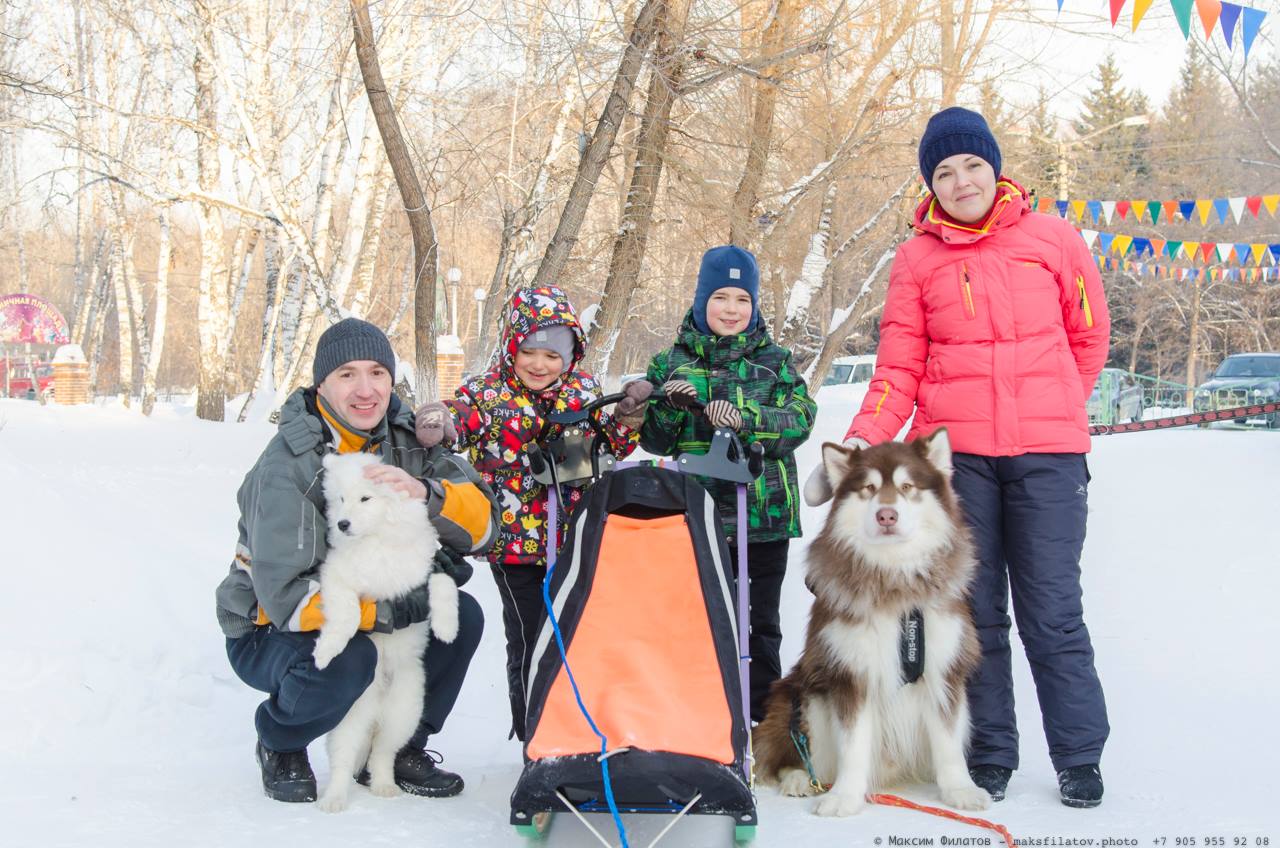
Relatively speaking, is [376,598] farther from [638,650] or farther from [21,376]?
[21,376]

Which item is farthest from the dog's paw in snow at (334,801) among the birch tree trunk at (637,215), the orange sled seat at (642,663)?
the birch tree trunk at (637,215)

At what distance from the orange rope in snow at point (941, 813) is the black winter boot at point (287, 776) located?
1.75 m

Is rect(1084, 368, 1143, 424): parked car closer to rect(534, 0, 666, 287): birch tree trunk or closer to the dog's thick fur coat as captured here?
rect(534, 0, 666, 287): birch tree trunk

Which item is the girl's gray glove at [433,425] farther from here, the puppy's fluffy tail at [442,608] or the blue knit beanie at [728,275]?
the blue knit beanie at [728,275]

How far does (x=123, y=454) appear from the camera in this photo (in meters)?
9.55

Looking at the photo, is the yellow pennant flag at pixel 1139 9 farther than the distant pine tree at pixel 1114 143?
No

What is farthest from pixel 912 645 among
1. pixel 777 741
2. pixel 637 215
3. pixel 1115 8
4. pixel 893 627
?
pixel 1115 8

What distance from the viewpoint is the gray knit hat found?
10.4ft

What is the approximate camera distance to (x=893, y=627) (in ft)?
9.62

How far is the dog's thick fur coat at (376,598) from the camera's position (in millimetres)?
2898

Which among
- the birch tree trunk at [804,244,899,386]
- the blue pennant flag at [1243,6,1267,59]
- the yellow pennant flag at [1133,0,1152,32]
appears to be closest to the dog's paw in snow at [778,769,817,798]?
the yellow pennant flag at [1133,0,1152,32]

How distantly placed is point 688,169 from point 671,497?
232 inches

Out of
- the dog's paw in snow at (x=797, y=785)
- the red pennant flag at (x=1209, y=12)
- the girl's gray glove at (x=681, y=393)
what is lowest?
the dog's paw in snow at (x=797, y=785)

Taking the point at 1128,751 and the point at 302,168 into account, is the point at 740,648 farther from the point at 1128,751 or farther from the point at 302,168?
the point at 302,168
